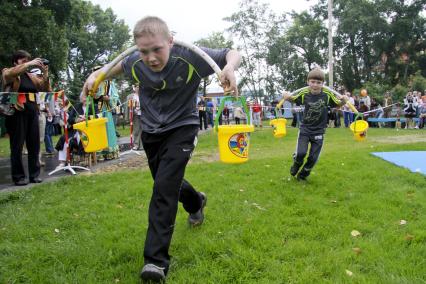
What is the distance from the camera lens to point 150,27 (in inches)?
110

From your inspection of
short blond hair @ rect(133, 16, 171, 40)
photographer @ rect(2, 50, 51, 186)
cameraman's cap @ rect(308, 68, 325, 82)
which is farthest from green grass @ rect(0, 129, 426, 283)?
short blond hair @ rect(133, 16, 171, 40)

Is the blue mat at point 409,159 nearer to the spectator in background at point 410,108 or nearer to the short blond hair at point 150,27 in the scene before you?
the short blond hair at point 150,27

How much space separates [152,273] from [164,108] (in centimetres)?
126

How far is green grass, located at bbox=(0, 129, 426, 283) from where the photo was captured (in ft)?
9.80

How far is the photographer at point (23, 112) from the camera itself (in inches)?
242

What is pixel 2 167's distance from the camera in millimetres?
9180

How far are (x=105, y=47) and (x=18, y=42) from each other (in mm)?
27797

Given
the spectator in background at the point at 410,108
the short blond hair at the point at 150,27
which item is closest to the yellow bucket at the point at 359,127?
the short blond hair at the point at 150,27

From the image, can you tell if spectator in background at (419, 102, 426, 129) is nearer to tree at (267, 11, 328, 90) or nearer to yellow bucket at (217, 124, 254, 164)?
tree at (267, 11, 328, 90)

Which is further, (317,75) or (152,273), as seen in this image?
(317,75)

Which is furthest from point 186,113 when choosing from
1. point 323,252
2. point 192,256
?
point 323,252

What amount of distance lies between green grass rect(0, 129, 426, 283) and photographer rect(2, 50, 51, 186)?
75 cm

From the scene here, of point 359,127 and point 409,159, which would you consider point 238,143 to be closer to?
point 359,127

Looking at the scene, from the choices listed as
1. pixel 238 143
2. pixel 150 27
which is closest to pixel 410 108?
pixel 238 143
